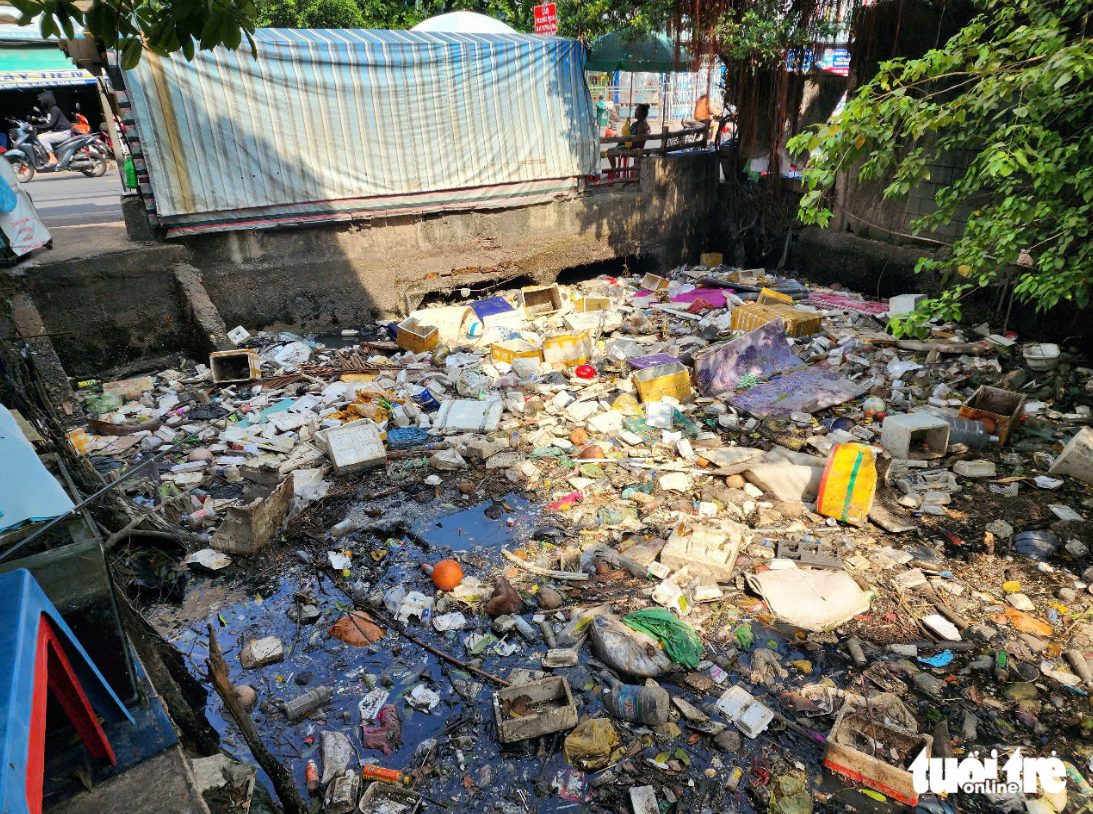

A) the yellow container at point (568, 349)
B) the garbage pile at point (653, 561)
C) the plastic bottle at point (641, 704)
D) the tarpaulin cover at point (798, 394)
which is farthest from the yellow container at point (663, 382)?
the plastic bottle at point (641, 704)

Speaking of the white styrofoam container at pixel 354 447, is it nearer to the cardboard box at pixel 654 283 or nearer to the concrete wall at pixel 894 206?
the cardboard box at pixel 654 283

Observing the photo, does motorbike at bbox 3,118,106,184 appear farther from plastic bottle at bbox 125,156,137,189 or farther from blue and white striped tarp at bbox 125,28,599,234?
blue and white striped tarp at bbox 125,28,599,234

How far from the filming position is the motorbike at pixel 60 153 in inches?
552

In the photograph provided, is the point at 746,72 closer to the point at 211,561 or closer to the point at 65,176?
the point at 211,561

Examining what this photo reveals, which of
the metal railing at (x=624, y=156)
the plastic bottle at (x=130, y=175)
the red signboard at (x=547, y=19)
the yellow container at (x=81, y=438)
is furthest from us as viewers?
the metal railing at (x=624, y=156)

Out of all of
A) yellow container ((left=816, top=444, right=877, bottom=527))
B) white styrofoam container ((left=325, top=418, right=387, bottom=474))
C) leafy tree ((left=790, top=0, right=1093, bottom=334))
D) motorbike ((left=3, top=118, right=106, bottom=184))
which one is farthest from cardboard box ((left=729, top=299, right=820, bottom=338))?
motorbike ((left=3, top=118, right=106, bottom=184))

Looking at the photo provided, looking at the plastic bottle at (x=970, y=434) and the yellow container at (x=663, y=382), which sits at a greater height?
the yellow container at (x=663, y=382)

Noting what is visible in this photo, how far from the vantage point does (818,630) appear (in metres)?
3.43

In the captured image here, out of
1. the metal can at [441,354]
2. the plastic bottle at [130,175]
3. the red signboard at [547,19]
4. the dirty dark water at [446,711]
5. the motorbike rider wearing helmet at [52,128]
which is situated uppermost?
the red signboard at [547,19]

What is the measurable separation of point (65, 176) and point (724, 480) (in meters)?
17.0

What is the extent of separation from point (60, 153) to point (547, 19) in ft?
41.5

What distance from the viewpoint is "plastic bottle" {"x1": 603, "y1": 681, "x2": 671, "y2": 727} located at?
2.89 m

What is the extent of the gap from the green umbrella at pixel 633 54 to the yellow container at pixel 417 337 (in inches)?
203

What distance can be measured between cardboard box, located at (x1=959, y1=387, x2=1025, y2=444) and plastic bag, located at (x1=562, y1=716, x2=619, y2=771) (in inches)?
165
